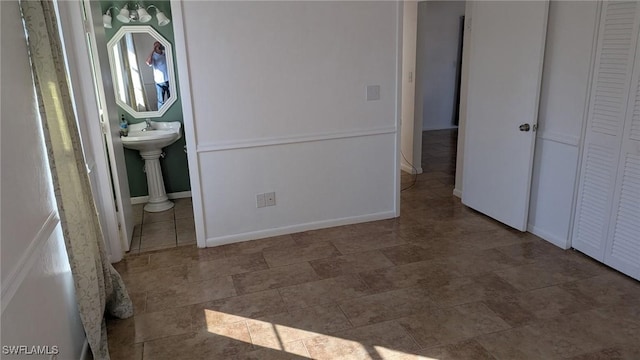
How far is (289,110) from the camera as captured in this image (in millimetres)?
3506

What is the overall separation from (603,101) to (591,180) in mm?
536

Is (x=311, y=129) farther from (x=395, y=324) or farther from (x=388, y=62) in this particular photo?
(x=395, y=324)

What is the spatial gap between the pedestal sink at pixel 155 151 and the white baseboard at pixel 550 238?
325 centimetres

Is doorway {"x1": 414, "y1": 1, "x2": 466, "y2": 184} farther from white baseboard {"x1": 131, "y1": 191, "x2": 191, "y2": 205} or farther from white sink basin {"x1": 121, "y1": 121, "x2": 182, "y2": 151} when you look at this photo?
white sink basin {"x1": 121, "y1": 121, "x2": 182, "y2": 151}

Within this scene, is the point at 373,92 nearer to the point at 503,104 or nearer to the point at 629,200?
the point at 503,104

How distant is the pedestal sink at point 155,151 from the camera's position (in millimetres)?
4176

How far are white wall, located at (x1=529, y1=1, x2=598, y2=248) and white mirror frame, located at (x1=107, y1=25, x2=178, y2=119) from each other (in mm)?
3303

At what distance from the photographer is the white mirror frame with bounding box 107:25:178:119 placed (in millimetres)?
4188

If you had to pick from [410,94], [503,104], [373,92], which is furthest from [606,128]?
[410,94]

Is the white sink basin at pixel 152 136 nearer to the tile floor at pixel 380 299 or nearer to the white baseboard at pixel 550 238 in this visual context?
the tile floor at pixel 380 299

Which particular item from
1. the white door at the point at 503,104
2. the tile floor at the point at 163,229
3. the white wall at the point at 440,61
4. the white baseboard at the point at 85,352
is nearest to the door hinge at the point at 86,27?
the tile floor at the point at 163,229

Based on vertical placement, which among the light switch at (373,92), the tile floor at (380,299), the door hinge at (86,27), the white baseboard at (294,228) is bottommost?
the tile floor at (380,299)

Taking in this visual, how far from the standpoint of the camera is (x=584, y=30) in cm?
296

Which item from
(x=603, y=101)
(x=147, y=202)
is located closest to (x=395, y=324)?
(x=603, y=101)
